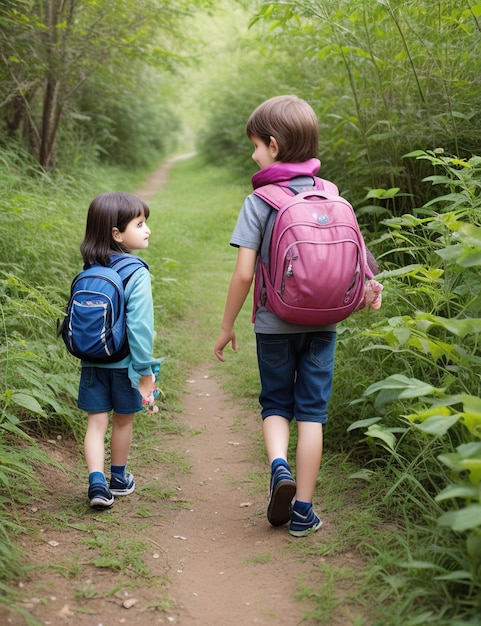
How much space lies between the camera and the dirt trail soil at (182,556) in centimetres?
226

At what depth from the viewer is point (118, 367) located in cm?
299

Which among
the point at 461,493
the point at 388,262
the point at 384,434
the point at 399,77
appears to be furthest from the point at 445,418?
the point at 399,77

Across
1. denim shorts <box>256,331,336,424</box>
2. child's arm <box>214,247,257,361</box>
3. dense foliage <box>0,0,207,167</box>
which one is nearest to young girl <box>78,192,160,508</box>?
child's arm <box>214,247,257,361</box>

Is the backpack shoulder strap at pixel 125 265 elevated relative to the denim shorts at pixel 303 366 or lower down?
elevated

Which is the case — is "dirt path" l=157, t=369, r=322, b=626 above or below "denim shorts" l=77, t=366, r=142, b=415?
below

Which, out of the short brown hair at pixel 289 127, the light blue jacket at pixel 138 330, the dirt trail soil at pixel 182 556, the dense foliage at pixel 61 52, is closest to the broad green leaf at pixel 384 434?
the dirt trail soil at pixel 182 556

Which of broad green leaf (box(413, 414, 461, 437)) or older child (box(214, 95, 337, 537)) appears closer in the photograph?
broad green leaf (box(413, 414, 461, 437))

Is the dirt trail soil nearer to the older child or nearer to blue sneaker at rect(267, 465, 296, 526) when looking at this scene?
blue sneaker at rect(267, 465, 296, 526)

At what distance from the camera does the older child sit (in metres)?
2.75

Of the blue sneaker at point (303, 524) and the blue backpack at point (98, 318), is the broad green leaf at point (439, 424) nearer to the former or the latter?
the blue sneaker at point (303, 524)

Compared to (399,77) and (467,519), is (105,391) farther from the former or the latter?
(399,77)

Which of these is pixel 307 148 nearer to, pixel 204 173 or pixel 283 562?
pixel 283 562

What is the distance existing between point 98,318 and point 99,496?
0.78 metres

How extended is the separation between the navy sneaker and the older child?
2.38 feet
